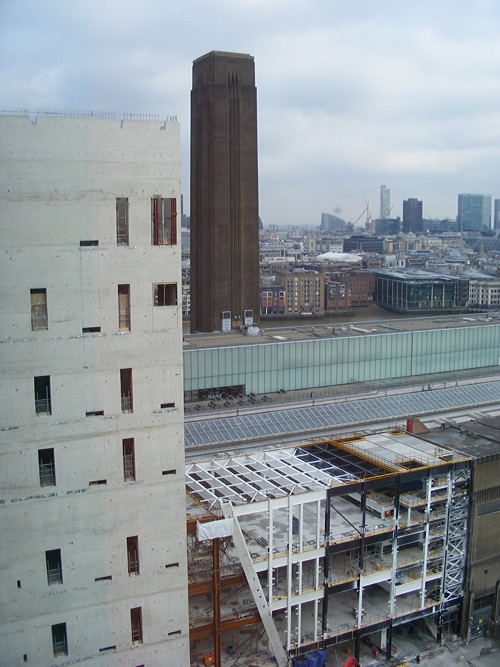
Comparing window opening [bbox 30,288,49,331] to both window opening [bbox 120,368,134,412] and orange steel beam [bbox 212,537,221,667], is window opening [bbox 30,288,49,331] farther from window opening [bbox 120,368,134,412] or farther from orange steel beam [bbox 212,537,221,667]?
orange steel beam [bbox 212,537,221,667]

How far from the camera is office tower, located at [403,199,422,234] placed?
417 feet

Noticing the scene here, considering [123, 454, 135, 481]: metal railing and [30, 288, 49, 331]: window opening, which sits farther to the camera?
[123, 454, 135, 481]: metal railing

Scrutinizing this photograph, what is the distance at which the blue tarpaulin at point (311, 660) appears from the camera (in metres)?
8.05

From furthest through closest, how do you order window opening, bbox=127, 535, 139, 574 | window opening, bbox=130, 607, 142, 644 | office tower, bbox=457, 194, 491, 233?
office tower, bbox=457, 194, 491, 233 < window opening, bbox=130, 607, 142, 644 < window opening, bbox=127, 535, 139, 574

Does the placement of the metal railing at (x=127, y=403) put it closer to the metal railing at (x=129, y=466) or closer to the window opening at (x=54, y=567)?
the metal railing at (x=129, y=466)

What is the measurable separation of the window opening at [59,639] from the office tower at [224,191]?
814 inches

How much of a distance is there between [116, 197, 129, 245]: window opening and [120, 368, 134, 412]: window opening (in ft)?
3.99

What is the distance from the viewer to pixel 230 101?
1029 inches

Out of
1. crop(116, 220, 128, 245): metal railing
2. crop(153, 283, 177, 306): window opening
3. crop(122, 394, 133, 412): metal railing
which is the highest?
crop(116, 220, 128, 245): metal railing

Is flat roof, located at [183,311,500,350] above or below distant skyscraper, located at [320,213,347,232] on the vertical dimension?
below

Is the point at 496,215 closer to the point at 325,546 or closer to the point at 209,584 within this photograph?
the point at 325,546

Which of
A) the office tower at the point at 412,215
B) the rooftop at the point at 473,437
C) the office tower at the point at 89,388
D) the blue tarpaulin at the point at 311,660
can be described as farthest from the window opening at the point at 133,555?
the office tower at the point at 412,215

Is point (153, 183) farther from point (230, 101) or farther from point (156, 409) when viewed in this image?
point (230, 101)

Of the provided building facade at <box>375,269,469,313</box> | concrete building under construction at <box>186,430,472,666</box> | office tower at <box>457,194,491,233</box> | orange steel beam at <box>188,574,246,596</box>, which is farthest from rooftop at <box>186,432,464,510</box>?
office tower at <box>457,194,491,233</box>
